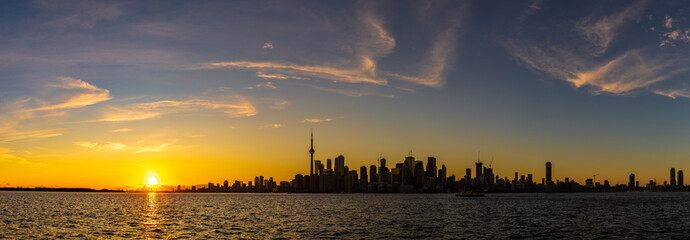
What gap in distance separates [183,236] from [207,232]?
689cm

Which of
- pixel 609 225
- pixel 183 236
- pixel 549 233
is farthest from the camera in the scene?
pixel 609 225

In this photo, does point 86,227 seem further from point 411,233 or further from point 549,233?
point 549,233

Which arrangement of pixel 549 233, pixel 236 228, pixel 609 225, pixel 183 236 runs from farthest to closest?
pixel 609 225
pixel 236 228
pixel 549 233
pixel 183 236

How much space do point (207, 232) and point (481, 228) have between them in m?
53.0

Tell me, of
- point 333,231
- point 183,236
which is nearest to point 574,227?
point 333,231

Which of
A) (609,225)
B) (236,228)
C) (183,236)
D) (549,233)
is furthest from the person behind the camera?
(609,225)

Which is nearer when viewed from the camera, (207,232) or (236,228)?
(207,232)

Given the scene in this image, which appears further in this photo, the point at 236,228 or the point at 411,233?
the point at 236,228

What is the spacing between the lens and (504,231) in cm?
9769

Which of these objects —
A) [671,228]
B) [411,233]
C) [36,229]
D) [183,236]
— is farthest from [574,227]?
[36,229]

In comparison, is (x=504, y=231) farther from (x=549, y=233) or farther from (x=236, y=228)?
(x=236, y=228)

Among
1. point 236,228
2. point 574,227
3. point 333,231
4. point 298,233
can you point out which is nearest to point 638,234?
→ point 574,227

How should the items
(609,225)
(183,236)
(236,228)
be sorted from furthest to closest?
1. (609,225)
2. (236,228)
3. (183,236)

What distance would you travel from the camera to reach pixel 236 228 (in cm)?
10281
